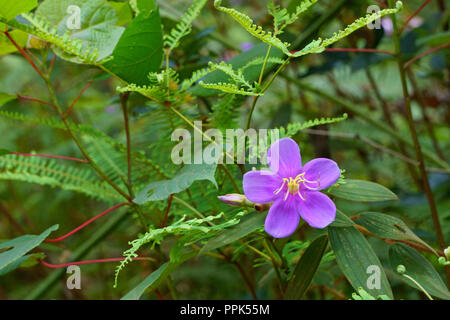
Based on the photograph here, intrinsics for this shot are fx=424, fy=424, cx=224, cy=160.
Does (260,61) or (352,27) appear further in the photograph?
(260,61)

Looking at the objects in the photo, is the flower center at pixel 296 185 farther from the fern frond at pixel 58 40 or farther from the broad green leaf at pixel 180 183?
the fern frond at pixel 58 40

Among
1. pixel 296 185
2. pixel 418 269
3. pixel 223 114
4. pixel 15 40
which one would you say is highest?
pixel 15 40

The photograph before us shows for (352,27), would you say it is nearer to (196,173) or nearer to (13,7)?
(196,173)

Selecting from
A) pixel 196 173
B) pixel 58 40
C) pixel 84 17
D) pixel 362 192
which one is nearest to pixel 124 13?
pixel 84 17

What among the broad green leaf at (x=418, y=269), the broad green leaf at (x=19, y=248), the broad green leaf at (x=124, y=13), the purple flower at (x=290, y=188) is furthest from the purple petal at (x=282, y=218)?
the broad green leaf at (x=124, y=13)

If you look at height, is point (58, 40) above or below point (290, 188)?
above

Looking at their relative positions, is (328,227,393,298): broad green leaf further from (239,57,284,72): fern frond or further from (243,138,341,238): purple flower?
(239,57,284,72): fern frond
